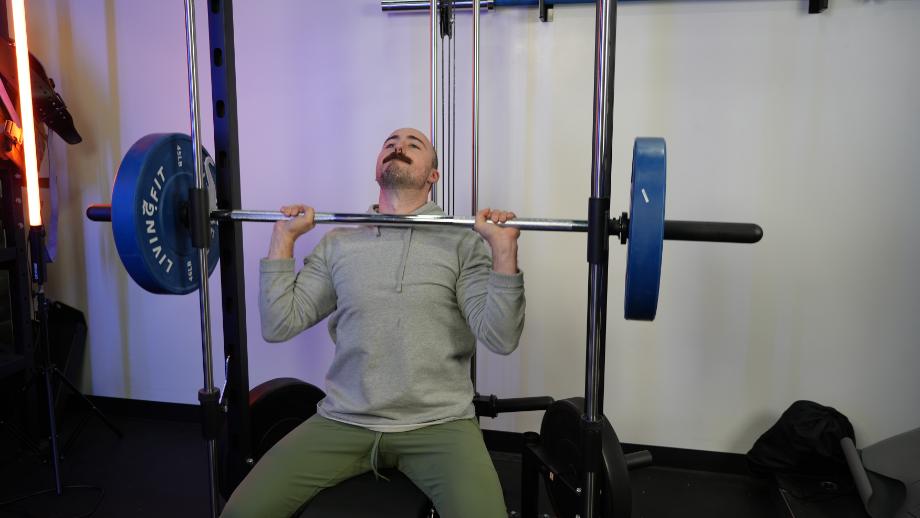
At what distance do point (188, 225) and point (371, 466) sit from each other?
26.5 inches

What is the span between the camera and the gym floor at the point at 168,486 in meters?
2.02

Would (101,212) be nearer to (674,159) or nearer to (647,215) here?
(647,215)

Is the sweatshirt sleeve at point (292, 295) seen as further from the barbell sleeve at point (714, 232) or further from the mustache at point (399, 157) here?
the barbell sleeve at point (714, 232)

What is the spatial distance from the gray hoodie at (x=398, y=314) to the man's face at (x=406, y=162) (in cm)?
9

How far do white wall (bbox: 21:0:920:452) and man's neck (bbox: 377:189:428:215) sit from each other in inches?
25.5

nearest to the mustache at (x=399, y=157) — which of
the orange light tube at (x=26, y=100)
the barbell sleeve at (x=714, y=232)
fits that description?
the barbell sleeve at (x=714, y=232)

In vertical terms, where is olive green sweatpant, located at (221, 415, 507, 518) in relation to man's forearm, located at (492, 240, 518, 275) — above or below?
below

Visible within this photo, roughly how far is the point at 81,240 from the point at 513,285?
2178 mm

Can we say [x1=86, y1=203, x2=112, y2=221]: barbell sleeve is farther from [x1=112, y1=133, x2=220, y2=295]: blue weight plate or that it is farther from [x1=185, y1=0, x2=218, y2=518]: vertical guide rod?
[x1=185, y1=0, x2=218, y2=518]: vertical guide rod

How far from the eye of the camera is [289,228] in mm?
1480

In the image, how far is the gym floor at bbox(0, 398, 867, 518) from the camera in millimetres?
2021

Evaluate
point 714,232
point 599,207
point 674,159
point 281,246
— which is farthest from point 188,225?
point 674,159

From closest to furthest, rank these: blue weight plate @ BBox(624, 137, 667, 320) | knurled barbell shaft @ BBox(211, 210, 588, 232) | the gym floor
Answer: blue weight plate @ BBox(624, 137, 667, 320) < knurled barbell shaft @ BBox(211, 210, 588, 232) < the gym floor

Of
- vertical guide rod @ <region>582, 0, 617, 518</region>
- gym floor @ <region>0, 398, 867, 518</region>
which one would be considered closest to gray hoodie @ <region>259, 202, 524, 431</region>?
vertical guide rod @ <region>582, 0, 617, 518</region>
